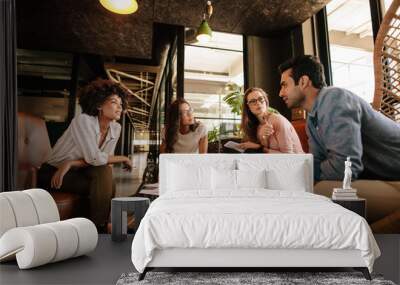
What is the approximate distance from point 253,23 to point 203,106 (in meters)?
1.14

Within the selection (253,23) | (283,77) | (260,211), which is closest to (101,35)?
(253,23)

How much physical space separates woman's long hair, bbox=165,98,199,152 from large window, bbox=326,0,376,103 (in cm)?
176

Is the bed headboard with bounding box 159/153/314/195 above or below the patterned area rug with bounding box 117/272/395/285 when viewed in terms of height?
above

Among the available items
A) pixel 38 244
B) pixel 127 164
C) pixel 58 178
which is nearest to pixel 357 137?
pixel 127 164

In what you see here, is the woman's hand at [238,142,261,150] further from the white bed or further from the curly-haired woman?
the white bed

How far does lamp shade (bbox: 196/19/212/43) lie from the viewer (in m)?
4.12

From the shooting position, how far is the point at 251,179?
361cm

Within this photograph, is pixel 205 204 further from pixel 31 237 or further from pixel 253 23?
pixel 253 23

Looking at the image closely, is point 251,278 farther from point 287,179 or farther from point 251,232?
point 287,179

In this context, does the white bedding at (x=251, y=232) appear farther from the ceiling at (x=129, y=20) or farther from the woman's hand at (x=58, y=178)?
the ceiling at (x=129, y=20)

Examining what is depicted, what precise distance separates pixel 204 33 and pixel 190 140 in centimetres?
124

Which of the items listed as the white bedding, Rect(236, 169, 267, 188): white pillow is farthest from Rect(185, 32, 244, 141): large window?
the white bedding

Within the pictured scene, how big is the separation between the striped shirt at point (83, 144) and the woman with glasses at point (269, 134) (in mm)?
1496

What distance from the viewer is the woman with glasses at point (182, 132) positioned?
4.10m
